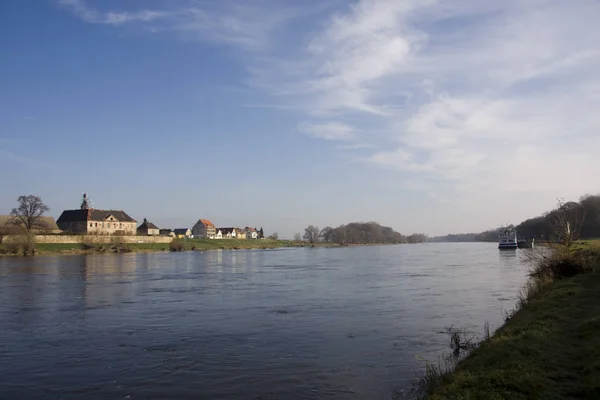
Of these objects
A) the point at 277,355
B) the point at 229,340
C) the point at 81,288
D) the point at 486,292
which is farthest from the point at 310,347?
the point at 81,288

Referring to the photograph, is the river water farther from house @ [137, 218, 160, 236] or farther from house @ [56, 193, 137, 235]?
house @ [137, 218, 160, 236]

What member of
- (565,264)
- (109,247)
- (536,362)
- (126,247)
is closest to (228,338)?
(536,362)

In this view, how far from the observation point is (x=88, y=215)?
11456 cm

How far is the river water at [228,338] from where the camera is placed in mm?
11164

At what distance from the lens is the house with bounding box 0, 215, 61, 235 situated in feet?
245

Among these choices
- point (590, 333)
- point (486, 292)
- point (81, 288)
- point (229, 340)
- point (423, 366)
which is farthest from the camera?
point (81, 288)

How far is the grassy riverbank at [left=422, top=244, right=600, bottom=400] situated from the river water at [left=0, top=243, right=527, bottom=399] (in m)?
1.99

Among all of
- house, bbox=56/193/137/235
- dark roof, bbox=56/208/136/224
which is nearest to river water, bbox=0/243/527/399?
house, bbox=56/193/137/235

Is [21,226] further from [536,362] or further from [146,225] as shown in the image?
[536,362]

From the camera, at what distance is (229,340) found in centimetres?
1566

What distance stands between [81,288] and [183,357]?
65.2ft

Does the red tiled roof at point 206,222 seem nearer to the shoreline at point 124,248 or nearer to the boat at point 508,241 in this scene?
the shoreline at point 124,248

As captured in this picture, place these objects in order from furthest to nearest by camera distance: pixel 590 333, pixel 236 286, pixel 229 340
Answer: pixel 236 286, pixel 229 340, pixel 590 333

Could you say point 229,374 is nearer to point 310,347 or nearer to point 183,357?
point 183,357
